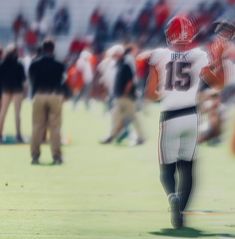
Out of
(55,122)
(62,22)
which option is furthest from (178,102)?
(62,22)

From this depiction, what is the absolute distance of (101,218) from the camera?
1324 centimetres

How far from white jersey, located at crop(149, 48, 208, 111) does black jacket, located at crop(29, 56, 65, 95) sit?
7075 millimetres

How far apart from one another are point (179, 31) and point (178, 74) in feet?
1.32

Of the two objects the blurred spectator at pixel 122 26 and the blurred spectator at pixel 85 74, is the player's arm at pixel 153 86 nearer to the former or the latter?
the blurred spectator at pixel 85 74

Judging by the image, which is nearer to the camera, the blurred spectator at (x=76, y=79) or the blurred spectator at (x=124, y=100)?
the blurred spectator at (x=124, y=100)

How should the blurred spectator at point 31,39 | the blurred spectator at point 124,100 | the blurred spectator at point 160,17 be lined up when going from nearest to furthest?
the blurred spectator at point 124,100
the blurred spectator at point 160,17
the blurred spectator at point 31,39

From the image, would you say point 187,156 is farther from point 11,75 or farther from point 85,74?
point 85,74

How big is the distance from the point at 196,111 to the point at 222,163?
25.2 feet

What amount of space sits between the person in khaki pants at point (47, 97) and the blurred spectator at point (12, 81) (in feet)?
13.9

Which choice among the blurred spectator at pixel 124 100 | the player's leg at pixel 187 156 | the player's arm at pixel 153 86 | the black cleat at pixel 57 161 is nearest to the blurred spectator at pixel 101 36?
the blurred spectator at pixel 124 100

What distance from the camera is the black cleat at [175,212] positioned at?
12.1 m

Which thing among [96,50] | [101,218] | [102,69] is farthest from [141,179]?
[96,50]

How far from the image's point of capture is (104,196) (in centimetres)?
1534

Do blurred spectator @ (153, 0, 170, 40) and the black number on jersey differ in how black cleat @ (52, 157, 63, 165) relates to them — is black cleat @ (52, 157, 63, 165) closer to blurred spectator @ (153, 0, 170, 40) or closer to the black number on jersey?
the black number on jersey
